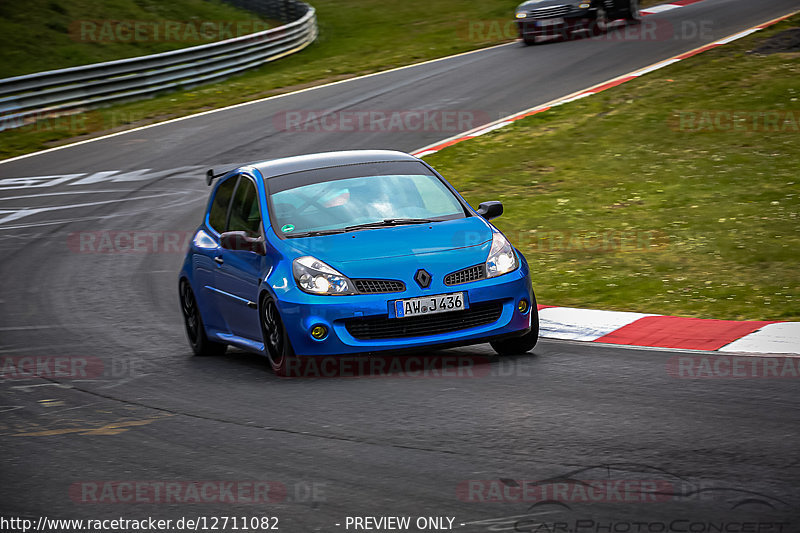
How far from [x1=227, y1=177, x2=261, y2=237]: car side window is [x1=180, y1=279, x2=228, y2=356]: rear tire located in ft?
2.90

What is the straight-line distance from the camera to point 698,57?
75.4ft

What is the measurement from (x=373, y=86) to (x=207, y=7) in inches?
630

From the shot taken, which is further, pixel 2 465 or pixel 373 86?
pixel 373 86

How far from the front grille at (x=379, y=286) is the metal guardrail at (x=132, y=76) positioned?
60.0 ft

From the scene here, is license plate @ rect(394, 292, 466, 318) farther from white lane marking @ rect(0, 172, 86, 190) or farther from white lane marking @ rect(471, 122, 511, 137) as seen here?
white lane marking @ rect(0, 172, 86, 190)

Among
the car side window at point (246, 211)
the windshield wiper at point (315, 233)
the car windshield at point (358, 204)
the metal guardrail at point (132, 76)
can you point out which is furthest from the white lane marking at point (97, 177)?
the windshield wiper at point (315, 233)

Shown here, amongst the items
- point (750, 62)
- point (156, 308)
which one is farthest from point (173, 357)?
point (750, 62)

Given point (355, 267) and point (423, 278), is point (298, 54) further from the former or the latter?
point (423, 278)

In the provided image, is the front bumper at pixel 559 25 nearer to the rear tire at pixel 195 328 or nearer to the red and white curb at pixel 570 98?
the red and white curb at pixel 570 98

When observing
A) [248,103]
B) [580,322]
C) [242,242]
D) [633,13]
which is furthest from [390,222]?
[633,13]

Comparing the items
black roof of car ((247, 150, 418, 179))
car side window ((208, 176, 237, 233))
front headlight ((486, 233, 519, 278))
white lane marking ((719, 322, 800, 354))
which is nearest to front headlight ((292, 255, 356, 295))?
front headlight ((486, 233, 519, 278))

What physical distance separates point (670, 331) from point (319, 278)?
2.98 m

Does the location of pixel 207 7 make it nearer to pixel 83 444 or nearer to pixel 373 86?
pixel 373 86

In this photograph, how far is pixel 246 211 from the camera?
9.24 m
